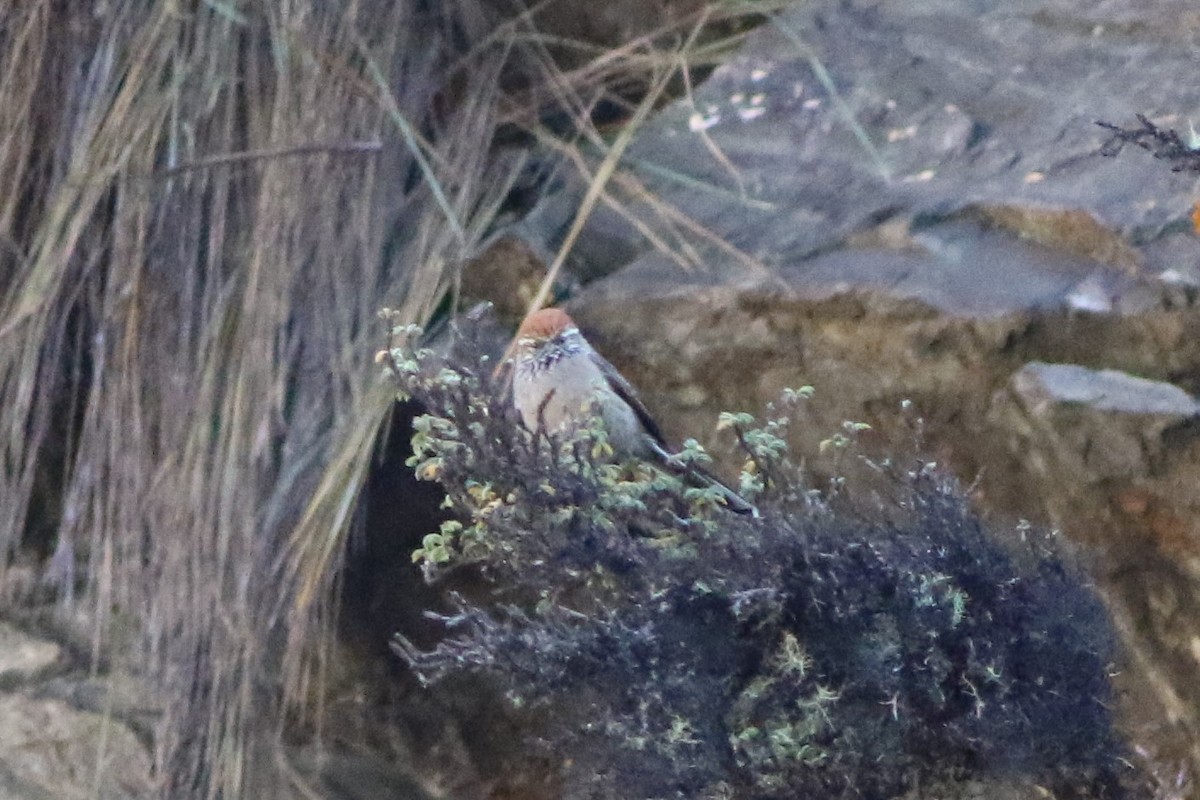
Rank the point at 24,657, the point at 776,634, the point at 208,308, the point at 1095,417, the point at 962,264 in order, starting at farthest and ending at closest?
1. the point at 24,657
2. the point at 208,308
3. the point at 962,264
4. the point at 1095,417
5. the point at 776,634

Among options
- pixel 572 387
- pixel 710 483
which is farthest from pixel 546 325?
pixel 710 483

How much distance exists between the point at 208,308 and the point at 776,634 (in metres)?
0.82

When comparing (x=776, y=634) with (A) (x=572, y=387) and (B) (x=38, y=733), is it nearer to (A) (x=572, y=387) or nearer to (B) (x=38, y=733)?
(A) (x=572, y=387)

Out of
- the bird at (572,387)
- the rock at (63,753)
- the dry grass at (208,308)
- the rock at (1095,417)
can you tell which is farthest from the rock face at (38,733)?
the rock at (1095,417)

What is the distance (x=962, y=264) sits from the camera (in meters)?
1.26

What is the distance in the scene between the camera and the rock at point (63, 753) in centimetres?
153

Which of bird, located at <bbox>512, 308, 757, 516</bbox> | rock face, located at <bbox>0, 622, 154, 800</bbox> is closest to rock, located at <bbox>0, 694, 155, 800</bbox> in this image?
rock face, located at <bbox>0, 622, 154, 800</bbox>

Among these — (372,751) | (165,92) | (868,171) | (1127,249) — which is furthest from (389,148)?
(1127,249)

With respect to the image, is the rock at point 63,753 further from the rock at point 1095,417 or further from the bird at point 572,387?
the rock at point 1095,417

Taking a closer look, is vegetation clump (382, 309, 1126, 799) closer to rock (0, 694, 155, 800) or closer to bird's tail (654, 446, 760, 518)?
bird's tail (654, 446, 760, 518)

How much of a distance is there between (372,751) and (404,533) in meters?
0.25

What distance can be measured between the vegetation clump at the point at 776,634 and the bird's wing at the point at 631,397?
0.26 meters

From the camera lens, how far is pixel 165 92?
1.52 metres

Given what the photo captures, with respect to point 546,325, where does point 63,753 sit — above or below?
below
